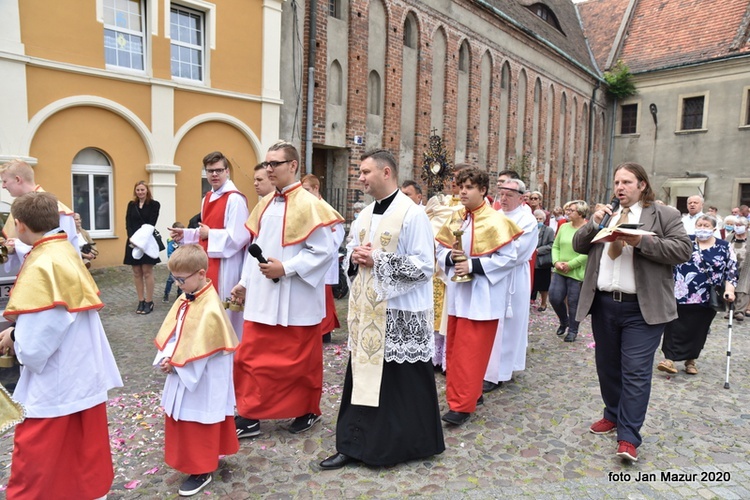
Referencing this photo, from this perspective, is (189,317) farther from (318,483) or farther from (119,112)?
(119,112)

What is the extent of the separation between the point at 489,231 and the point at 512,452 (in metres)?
1.78

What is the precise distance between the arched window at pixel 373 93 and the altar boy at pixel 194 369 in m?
13.5

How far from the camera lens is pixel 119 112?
1090 cm

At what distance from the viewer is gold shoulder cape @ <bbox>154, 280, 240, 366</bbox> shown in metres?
3.19

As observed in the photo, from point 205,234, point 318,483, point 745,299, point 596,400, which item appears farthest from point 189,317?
point 745,299

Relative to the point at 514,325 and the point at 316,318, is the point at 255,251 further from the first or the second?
the point at 514,325

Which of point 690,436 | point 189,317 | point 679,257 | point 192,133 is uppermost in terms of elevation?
point 192,133

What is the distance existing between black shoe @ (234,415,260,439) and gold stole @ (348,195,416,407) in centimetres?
101

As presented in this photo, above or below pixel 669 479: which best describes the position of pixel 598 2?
above

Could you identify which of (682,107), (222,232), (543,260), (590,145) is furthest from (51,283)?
(682,107)

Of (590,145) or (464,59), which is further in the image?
(590,145)

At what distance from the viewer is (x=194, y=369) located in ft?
10.5

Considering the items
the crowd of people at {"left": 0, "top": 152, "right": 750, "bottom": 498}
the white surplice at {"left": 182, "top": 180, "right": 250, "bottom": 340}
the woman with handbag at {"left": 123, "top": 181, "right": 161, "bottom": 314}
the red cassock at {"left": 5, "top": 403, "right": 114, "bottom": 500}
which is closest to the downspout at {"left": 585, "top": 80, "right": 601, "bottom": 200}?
the woman with handbag at {"left": 123, "top": 181, "right": 161, "bottom": 314}

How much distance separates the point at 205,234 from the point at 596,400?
4.00 meters
